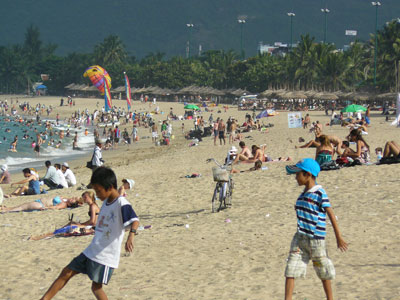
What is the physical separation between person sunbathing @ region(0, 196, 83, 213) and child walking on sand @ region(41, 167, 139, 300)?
7723mm

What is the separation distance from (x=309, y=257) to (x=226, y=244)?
127 inches

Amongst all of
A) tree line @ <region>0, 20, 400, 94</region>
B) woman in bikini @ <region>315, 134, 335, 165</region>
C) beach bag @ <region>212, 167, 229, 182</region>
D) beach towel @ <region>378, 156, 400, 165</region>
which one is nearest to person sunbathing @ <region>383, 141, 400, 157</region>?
beach towel @ <region>378, 156, 400, 165</region>

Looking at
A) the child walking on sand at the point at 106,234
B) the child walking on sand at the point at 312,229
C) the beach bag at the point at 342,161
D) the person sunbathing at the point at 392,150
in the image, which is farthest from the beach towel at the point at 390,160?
the child walking on sand at the point at 106,234

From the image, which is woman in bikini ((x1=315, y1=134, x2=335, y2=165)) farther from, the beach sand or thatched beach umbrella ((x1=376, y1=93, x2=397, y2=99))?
thatched beach umbrella ((x1=376, y1=93, x2=397, y2=99))

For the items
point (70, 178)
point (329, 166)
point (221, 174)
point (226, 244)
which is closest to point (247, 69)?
point (70, 178)

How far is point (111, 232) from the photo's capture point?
16.6 ft

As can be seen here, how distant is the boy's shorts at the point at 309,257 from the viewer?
535 centimetres

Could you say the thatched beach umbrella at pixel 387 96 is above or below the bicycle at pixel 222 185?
above

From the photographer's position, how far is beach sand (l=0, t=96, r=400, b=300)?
6801 mm

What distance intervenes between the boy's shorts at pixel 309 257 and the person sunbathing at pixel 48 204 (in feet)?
26.3

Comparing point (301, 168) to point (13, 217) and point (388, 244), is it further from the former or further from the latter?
point (13, 217)

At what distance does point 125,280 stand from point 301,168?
2.99m

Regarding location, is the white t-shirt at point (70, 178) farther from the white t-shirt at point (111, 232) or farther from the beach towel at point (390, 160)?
the white t-shirt at point (111, 232)

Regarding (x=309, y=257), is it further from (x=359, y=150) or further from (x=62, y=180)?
(x=62, y=180)
